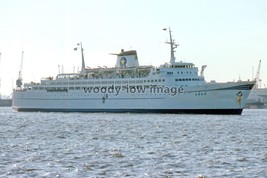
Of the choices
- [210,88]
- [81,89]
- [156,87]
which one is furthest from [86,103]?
[210,88]

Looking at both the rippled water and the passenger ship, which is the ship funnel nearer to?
the passenger ship

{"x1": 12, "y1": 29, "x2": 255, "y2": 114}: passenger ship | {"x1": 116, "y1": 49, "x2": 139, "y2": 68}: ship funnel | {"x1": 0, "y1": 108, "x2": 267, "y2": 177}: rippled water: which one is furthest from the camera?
{"x1": 116, "y1": 49, "x2": 139, "y2": 68}: ship funnel

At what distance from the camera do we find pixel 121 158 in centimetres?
3344

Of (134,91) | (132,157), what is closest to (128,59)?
(134,91)

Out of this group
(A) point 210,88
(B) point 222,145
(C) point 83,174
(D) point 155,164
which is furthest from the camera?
(A) point 210,88

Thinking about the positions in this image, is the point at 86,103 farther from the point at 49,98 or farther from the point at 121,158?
the point at 121,158

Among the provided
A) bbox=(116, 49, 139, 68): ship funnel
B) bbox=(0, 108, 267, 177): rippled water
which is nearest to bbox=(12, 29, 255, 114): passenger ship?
bbox=(116, 49, 139, 68): ship funnel

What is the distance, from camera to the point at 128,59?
121000 millimetres

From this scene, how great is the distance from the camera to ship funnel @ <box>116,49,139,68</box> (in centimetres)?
12040

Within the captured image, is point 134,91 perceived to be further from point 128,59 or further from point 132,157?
point 132,157

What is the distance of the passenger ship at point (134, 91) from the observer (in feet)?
337

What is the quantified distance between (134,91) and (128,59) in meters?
11.8

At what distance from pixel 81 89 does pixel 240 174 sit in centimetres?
9285

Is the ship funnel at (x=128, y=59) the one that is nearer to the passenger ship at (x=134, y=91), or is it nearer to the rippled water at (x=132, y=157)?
the passenger ship at (x=134, y=91)
